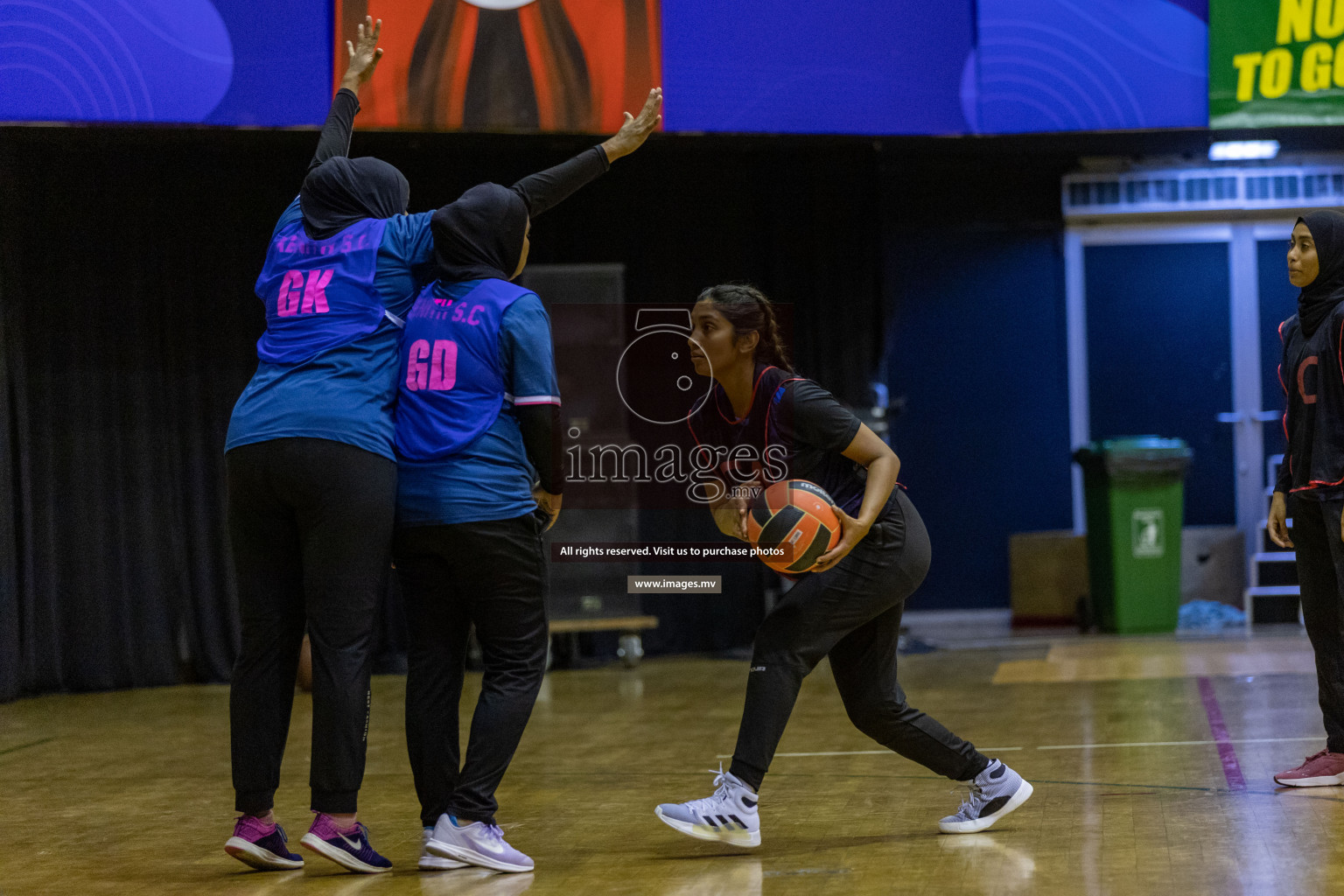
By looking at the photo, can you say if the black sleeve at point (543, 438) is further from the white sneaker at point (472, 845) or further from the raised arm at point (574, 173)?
the white sneaker at point (472, 845)

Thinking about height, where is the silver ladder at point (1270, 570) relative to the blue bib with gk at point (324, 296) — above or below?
below

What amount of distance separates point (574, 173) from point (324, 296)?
0.73 meters

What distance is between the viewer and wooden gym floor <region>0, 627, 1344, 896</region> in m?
3.16

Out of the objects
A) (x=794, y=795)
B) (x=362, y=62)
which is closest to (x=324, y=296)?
(x=362, y=62)

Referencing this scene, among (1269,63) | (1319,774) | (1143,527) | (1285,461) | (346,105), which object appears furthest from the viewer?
(1143,527)

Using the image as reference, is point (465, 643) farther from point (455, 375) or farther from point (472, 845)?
point (455, 375)

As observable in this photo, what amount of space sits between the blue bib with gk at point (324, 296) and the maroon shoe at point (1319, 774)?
3029 mm

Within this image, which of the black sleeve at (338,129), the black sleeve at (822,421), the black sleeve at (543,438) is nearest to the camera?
the black sleeve at (543,438)

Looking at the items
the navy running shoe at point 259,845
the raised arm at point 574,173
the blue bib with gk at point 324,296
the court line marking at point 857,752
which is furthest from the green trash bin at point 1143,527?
the navy running shoe at point 259,845

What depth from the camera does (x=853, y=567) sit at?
3.40m

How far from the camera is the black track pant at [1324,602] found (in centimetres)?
407

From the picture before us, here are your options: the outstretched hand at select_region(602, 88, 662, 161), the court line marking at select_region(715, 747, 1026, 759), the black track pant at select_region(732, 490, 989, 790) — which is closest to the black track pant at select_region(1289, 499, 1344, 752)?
the court line marking at select_region(715, 747, 1026, 759)

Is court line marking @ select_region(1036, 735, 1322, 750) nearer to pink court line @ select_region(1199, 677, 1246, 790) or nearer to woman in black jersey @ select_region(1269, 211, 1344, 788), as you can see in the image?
pink court line @ select_region(1199, 677, 1246, 790)

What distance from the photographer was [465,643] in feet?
11.4
